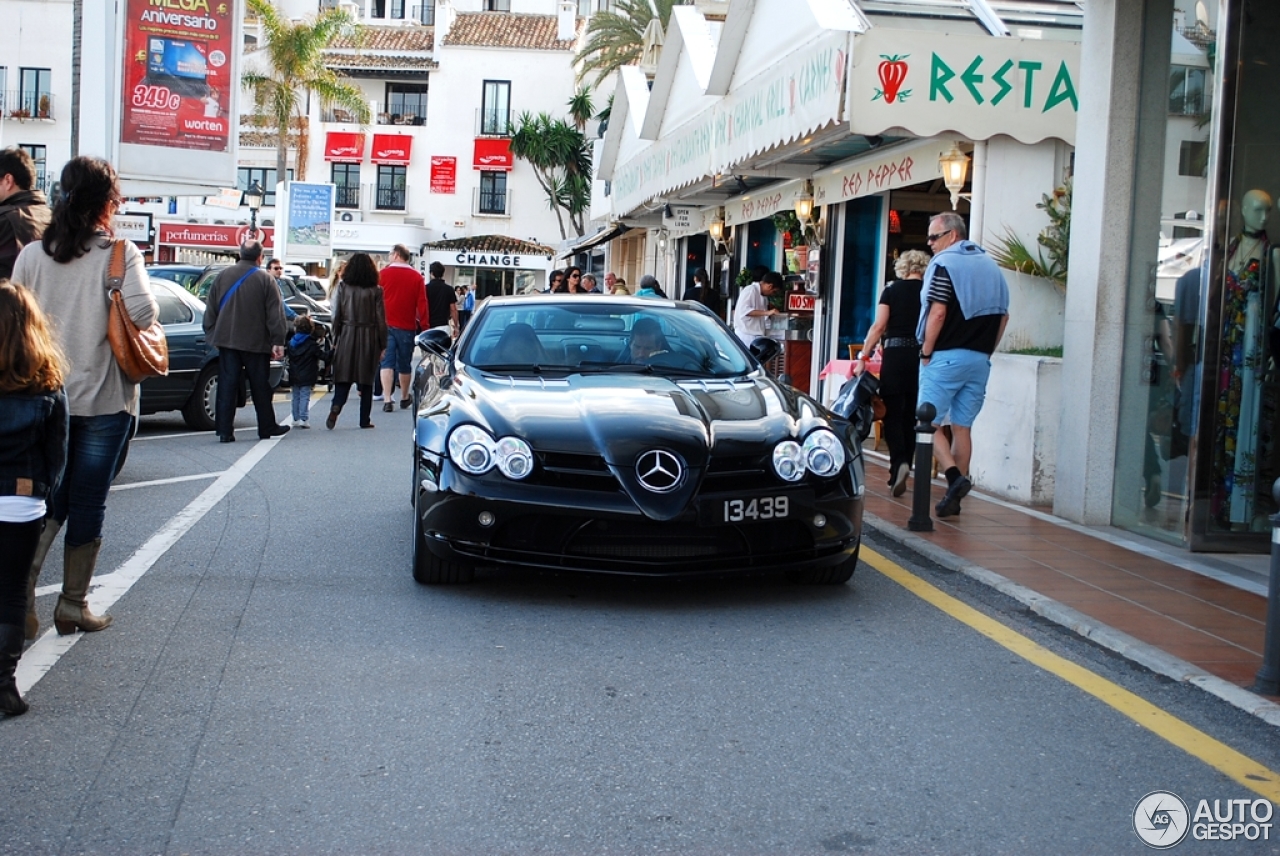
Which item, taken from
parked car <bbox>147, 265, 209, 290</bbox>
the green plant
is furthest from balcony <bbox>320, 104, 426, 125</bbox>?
the green plant

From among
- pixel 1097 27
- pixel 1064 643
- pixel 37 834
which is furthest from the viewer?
pixel 1097 27

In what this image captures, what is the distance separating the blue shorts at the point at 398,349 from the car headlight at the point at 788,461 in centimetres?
1119

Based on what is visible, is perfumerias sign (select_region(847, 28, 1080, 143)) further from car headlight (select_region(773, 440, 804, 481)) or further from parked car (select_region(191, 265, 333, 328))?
parked car (select_region(191, 265, 333, 328))

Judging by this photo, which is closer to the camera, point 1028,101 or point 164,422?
point 1028,101

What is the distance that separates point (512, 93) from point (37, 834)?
5605cm

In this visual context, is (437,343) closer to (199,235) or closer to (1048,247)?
(1048,247)

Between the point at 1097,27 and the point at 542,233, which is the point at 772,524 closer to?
the point at 1097,27

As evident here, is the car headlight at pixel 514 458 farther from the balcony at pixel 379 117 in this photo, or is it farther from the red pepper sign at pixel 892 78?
the balcony at pixel 379 117

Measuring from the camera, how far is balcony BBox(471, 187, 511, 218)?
5728 cm

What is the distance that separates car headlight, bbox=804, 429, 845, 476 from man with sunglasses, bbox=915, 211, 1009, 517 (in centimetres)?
270

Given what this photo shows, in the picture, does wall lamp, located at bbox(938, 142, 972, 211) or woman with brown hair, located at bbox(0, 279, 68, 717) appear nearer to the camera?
woman with brown hair, located at bbox(0, 279, 68, 717)

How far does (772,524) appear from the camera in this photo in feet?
19.3

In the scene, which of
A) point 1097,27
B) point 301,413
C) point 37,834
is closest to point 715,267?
point 301,413

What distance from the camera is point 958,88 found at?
10.9 m
